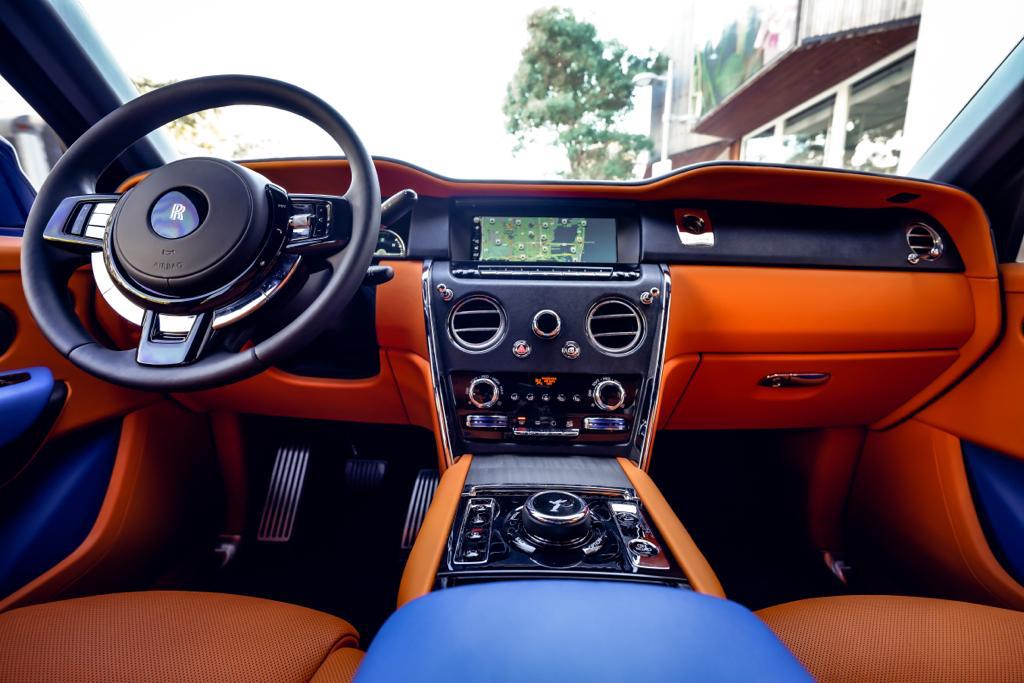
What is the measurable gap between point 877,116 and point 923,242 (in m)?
4.92

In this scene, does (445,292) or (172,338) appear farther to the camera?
(445,292)

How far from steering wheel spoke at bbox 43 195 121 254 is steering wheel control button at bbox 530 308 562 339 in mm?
939

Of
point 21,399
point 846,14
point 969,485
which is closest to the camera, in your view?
point 21,399

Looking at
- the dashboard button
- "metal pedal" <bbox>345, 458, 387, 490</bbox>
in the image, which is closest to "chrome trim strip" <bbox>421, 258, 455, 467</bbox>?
the dashboard button

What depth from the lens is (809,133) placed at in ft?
23.7

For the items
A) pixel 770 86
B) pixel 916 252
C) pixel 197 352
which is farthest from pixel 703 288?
pixel 770 86

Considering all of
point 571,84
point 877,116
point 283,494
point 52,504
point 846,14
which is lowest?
point 283,494

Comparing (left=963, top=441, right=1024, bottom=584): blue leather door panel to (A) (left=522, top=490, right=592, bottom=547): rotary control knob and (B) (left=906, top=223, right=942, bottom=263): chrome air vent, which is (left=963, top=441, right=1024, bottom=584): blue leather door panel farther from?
(A) (left=522, top=490, right=592, bottom=547): rotary control knob

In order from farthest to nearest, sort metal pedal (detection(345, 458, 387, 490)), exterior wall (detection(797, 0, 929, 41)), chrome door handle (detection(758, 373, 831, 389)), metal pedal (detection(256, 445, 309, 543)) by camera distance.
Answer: exterior wall (detection(797, 0, 929, 41)) < metal pedal (detection(345, 458, 387, 490)) < metal pedal (detection(256, 445, 309, 543)) < chrome door handle (detection(758, 373, 831, 389))

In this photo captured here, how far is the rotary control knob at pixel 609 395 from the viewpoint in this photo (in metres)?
1.39

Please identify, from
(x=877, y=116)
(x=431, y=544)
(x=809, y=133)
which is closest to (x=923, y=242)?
(x=431, y=544)

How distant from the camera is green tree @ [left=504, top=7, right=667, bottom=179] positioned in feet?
40.2

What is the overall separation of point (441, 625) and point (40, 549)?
121 cm

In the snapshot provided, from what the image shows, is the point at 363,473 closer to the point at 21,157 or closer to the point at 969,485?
the point at 21,157
